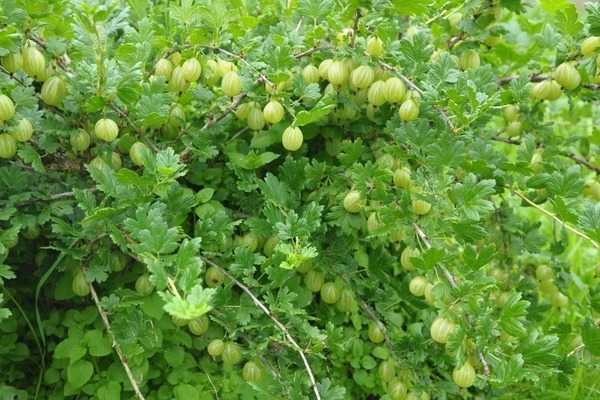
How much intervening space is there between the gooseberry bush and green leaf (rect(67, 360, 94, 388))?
0.04 ft

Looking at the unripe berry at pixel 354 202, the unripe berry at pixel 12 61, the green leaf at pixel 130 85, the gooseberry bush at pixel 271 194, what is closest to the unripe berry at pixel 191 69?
the gooseberry bush at pixel 271 194

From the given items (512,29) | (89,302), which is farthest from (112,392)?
(512,29)

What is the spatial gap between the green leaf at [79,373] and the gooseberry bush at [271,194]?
1cm

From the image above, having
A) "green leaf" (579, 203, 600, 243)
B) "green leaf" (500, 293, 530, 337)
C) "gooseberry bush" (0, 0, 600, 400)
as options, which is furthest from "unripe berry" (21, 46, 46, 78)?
"green leaf" (579, 203, 600, 243)

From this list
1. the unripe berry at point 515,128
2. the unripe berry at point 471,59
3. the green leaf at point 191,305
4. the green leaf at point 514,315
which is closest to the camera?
the green leaf at point 191,305

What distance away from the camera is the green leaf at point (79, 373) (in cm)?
181

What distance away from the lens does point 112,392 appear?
180 cm

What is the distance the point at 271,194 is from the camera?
1659 millimetres

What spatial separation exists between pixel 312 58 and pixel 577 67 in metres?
0.73

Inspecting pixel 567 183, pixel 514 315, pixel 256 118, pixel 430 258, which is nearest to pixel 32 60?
pixel 256 118

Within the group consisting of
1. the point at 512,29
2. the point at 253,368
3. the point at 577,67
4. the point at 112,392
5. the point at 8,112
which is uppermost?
the point at 8,112

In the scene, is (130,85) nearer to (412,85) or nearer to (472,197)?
(412,85)

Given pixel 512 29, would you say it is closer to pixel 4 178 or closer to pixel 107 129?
pixel 107 129

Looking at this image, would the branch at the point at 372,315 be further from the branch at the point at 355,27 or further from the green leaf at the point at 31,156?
the green leaf at the point at 31,156
